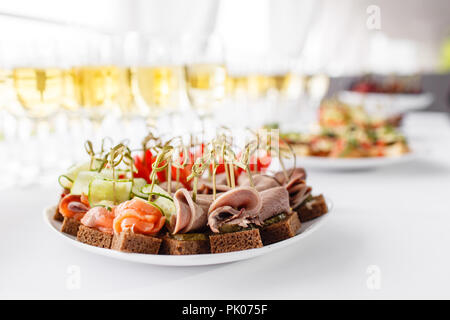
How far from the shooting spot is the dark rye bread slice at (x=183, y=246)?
811mm

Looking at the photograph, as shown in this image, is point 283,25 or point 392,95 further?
point 283,25

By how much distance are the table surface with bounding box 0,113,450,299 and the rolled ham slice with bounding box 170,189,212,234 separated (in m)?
0.09

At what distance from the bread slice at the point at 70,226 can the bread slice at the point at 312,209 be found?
45cm

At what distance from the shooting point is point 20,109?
152 cm

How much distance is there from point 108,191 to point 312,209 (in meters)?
0.43

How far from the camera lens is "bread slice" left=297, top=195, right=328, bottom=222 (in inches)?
40.3

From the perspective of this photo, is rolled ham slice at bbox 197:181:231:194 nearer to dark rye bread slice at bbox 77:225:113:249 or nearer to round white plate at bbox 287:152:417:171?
dark rye bread slice at bbox 77:225:113:249

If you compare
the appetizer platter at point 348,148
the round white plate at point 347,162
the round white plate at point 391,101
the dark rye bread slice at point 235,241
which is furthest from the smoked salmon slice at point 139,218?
the round white plate at point 391,101

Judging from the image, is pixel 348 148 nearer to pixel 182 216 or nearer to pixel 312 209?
pixel 312 209

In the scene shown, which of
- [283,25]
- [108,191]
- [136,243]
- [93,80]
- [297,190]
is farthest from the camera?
[283,25]

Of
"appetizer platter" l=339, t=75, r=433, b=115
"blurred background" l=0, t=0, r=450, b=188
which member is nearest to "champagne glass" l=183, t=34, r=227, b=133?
"blurred background" l=0, t=0, r=450, b=188

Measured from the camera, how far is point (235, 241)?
2.69 feet

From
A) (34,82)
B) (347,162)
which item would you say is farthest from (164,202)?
(347,162)
